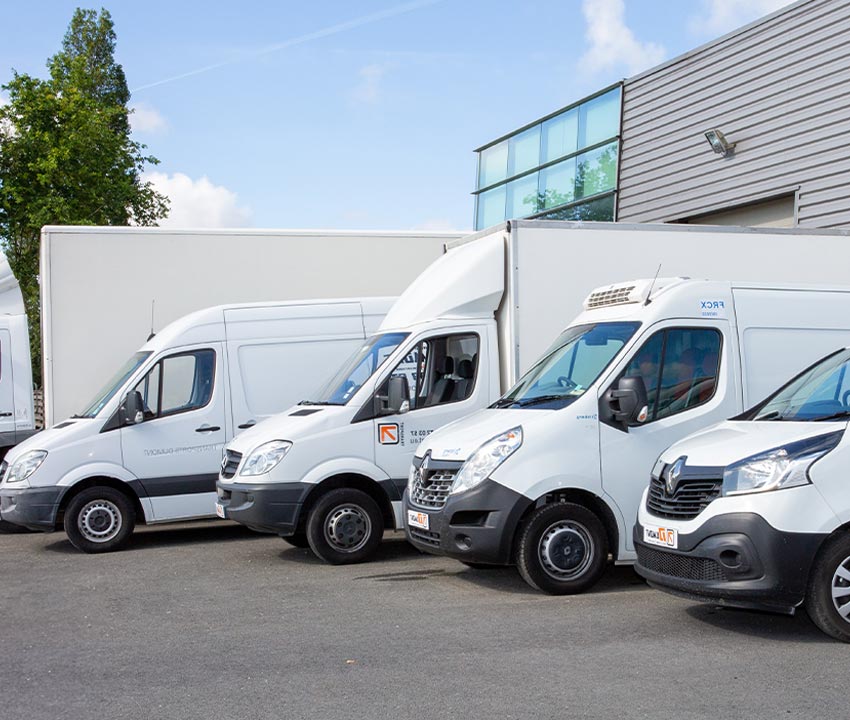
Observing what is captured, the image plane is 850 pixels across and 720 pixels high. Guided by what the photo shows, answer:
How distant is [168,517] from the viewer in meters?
11.8

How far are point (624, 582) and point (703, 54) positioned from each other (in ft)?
38.3

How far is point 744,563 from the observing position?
21.2 ft

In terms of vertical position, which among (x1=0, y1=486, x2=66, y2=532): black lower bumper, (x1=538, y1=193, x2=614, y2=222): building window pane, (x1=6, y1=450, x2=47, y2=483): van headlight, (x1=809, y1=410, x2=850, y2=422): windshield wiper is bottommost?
(x1=0, y1=486, x2=66, y2=532): black lower bumper

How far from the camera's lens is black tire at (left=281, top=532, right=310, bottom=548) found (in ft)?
36.1

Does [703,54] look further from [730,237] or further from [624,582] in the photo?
[624,582]

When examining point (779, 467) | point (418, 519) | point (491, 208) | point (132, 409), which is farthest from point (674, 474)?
point (491, 208)

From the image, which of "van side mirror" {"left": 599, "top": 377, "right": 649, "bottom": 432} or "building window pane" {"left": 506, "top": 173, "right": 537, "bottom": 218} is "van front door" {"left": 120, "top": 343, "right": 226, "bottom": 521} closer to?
"van side mirror" {"left": 599, "top": 377, "right": 649, "bottom": 432}

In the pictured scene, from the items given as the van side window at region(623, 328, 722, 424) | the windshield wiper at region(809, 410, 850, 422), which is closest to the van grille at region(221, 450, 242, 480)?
the van side window at region(623, 328, 722, 424)

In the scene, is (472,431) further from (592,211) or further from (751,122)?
(592,211)

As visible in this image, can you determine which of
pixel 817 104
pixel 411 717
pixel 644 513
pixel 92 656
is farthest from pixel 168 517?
pixel 817 104

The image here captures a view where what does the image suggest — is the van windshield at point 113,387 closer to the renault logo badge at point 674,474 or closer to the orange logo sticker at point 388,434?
the orange logo sticker at point 388,434

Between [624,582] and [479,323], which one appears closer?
[624,582]

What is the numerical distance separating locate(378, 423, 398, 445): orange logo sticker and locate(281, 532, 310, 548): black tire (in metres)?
1.32

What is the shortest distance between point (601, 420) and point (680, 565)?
5.70ft
